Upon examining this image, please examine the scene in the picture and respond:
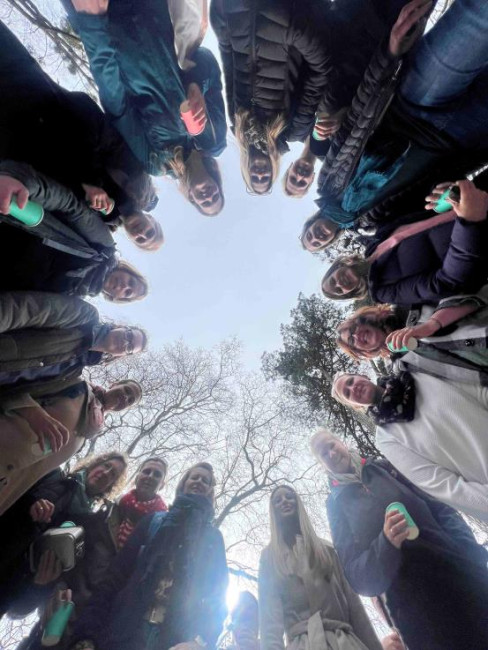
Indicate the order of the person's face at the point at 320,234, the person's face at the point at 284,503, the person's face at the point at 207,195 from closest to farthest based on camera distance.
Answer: the person's face at the point at 207,195
the person's face at the point at 320,234
the person's face at the point at 284,503

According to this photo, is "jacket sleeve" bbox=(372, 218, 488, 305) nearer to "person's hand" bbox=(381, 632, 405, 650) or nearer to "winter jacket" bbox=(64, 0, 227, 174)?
"winter jacket" bbox=(64, 0, 227, 174)

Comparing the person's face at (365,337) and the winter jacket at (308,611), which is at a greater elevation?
the person's face at (365,337)

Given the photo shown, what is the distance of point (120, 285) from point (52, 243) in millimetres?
1383

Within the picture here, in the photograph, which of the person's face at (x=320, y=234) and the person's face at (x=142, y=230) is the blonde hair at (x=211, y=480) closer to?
the person's face at (x=142, y=230)

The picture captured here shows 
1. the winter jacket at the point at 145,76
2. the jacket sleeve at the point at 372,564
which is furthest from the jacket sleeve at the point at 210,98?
the jacket sleeve at the point at 372,564

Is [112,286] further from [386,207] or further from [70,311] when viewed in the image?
[386,207]

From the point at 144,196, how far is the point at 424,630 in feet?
14.9

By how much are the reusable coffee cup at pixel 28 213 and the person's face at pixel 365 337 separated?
3032 millimetres

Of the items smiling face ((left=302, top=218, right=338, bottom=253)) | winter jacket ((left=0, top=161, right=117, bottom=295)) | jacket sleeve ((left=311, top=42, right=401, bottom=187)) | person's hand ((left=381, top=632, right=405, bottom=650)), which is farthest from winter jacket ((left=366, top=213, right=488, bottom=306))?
person's hand ((left=381, top=632, right=405, bottom=650))

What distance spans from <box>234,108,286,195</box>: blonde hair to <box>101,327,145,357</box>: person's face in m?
2.41

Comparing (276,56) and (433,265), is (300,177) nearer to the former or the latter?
(276,56)

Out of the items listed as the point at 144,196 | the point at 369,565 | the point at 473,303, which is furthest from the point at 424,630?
the point at 144,196

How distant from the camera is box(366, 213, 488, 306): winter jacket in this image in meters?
1.87

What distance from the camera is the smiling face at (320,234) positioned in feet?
12.5
